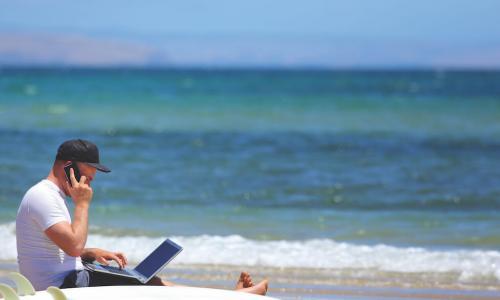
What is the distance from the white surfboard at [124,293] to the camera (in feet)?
17.1

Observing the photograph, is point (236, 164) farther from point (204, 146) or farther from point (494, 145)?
point (494, 145)

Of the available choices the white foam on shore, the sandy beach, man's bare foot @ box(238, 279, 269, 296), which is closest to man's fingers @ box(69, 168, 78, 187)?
man's bare foot @ box(238, 279, 269, 296)

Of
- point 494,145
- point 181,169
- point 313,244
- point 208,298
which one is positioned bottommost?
point 208,298

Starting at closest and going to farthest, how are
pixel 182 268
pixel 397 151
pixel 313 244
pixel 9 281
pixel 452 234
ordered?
pixel 9 281 < pixel 182 268 < pixel 313 244 < pixel 452 234 < pixel 397 151

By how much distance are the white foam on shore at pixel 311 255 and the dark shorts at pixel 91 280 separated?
3.99 metres

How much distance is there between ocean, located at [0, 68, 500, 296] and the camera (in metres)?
10.1

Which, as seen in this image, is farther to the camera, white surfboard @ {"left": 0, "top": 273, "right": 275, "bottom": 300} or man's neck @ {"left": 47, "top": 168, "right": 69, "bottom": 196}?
man's neck @ {"left": 47, "top": 168, "right": 69, "bottom": 196}

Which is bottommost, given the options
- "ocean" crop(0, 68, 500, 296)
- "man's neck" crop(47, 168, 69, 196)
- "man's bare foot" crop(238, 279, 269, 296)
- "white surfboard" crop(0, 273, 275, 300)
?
"white surfboard" crop(0, 273, 275, 300)

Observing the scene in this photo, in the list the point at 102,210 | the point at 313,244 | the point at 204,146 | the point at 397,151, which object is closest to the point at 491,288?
the point at 313,244

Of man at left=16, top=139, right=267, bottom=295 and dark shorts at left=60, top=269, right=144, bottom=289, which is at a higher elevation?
man at left=16, top=139, right=267, bottom=295

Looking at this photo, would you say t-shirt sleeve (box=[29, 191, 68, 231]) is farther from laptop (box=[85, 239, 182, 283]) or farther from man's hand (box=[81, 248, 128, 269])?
man's hand (box=[81, 248, 128, 269])

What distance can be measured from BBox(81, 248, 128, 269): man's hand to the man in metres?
0.24

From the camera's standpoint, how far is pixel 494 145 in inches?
880

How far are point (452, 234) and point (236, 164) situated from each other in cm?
752
